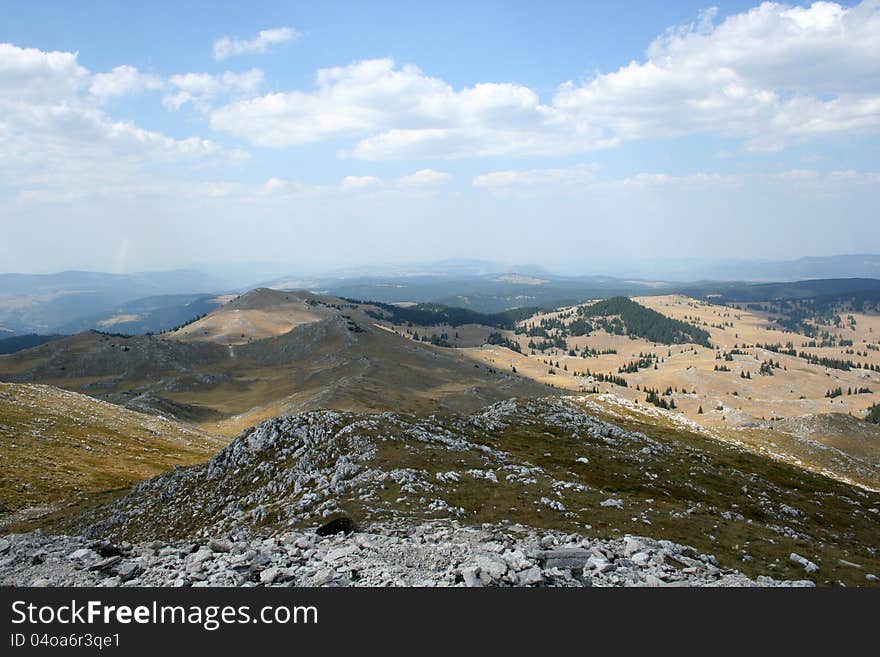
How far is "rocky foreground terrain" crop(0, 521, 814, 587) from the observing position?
20500mm

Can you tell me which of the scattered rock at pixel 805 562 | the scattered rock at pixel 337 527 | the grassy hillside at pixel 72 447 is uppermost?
the scattered rock at pixel 337 527

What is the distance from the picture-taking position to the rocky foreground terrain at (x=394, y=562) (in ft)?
67.3

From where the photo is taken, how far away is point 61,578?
22.8 m

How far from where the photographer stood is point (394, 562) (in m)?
22.3

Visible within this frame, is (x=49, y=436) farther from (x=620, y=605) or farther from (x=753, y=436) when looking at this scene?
(x=753, y=436)

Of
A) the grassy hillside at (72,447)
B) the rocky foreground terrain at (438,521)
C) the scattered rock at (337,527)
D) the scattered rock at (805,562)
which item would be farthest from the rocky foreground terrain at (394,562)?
the grassy hillside at (72,447)

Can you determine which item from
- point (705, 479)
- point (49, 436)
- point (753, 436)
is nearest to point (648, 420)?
point (753, 436)

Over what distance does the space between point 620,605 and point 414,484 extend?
793 inches

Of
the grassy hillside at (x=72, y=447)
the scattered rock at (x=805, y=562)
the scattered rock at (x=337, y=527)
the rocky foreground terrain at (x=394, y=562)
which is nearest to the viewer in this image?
the rocky foreground terrain at (x=394, y=562)

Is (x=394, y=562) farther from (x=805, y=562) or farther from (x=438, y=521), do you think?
(x=805, y=562)

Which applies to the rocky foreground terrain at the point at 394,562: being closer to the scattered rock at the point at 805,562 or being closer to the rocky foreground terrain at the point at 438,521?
the rocky foreground terrain at the point at 438,521

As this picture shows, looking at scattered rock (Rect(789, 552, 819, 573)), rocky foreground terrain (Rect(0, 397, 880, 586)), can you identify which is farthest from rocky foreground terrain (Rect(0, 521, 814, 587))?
scattered rock (Rect(789, 552, 819, 573))

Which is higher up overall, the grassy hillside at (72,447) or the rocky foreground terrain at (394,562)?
the rocky foreground terrain at (394,562)

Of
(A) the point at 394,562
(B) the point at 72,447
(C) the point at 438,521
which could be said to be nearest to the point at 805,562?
(C) the point at 438,521
